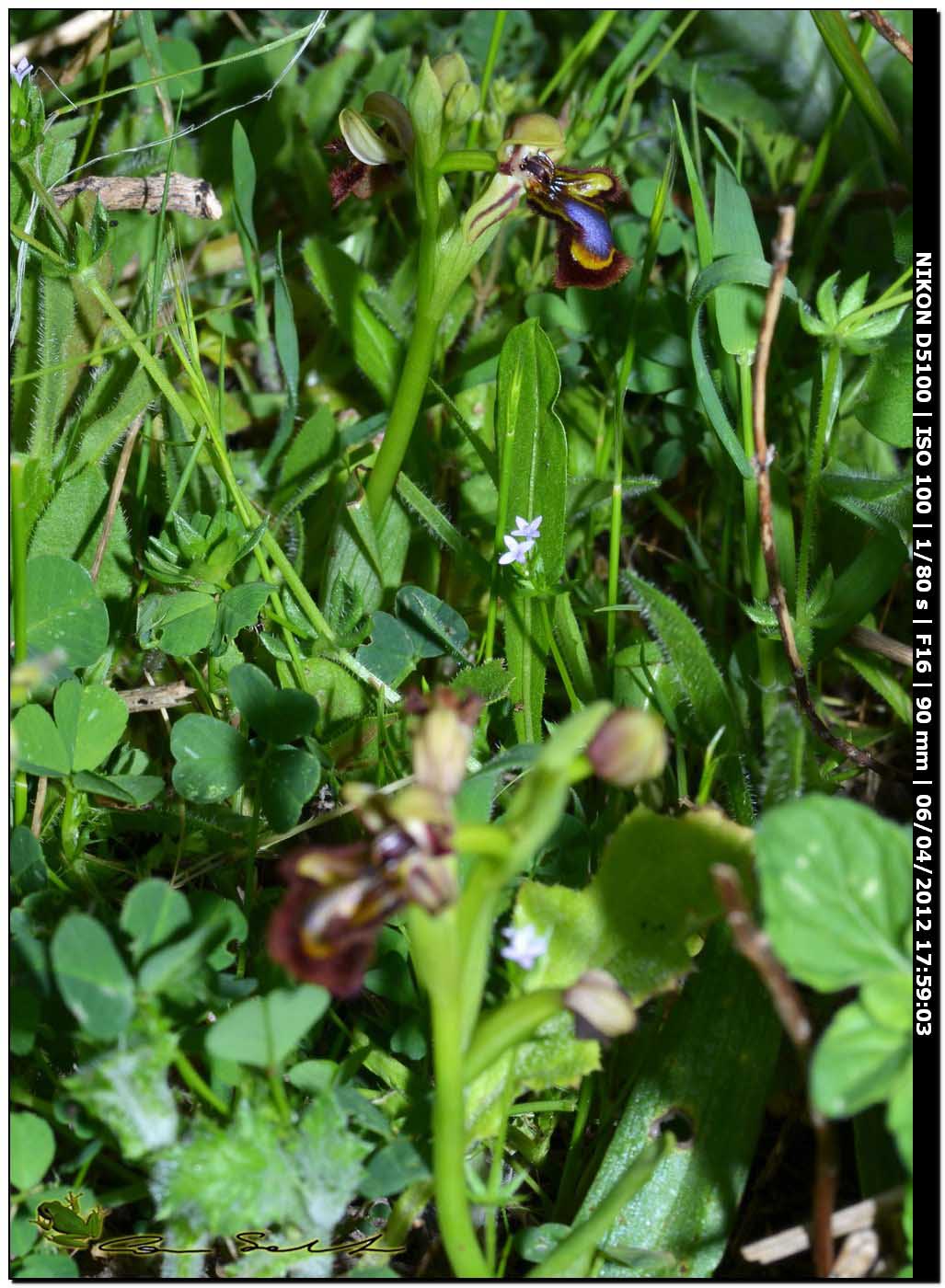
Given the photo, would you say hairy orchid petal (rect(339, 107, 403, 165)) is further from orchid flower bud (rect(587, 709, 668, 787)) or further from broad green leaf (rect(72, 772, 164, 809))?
orchid flower bud (rect(587, 709, 668, 787))

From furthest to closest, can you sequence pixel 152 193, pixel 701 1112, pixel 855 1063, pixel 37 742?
pixel 152 193, pixel 37 742, pixel 701 1112, pixel 855 1063

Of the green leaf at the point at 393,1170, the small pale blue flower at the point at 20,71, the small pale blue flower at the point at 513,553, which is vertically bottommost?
the green leaf at the point at 393,1170

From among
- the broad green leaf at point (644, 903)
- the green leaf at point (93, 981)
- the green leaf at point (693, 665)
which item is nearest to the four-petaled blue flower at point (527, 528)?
the green leaf at point (693, 665)

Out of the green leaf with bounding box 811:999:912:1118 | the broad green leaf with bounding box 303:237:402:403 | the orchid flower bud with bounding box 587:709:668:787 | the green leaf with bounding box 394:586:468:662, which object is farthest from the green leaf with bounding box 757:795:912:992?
the broad green leaf with bounding box 303:237:402:403

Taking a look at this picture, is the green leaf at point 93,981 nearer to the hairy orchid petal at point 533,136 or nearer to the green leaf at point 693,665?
the green leaf at point 693,665

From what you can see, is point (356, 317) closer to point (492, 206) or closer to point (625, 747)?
point (492, 206)

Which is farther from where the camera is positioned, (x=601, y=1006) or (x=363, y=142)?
(x=363, y=142)

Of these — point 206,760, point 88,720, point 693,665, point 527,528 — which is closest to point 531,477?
point 527,528
